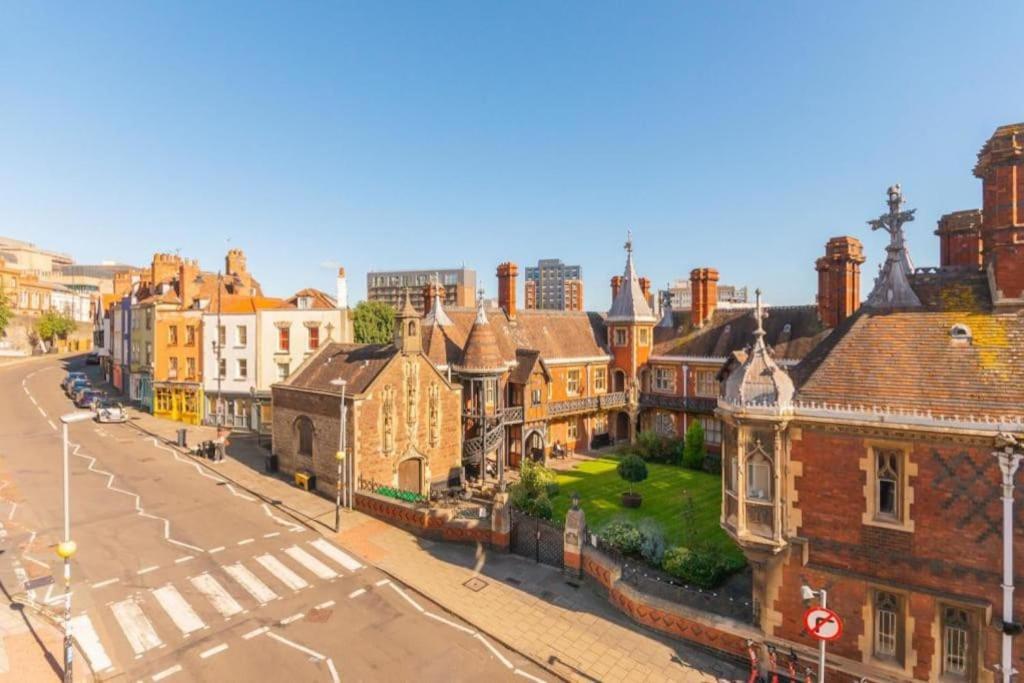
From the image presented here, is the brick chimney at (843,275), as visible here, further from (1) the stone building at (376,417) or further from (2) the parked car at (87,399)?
(2) the parked car at (87,399)

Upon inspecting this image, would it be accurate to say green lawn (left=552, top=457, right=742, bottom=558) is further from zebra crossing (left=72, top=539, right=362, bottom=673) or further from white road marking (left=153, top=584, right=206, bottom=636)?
white road marking (left=153, top=584, right=206, bottom=636)

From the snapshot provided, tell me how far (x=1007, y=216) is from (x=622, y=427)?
3067cm

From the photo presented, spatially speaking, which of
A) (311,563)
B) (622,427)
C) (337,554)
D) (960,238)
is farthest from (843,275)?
(311,563)

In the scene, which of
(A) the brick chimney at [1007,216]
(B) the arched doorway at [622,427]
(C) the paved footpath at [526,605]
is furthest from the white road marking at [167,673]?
(B) the arched doorway at [622,427]

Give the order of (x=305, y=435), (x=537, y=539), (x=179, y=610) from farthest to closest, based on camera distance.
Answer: (x=305, y=435)
(x=537, y=539)
(x=179, y=610)

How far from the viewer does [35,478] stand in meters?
28.3

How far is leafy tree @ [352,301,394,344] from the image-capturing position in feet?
192

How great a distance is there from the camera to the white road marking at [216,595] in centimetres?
1670

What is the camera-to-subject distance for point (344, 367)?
29.2 metres

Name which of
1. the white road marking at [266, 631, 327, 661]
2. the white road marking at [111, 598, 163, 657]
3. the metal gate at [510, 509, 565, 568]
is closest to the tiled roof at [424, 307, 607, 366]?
the metal gate at [510, 509, 565, 568]

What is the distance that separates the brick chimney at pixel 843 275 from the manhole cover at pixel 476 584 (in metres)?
23.2

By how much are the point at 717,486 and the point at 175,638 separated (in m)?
26.8

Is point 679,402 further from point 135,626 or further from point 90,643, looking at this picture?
point 90,643

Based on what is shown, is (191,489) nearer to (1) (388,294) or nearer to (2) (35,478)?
(2) (35,478)
